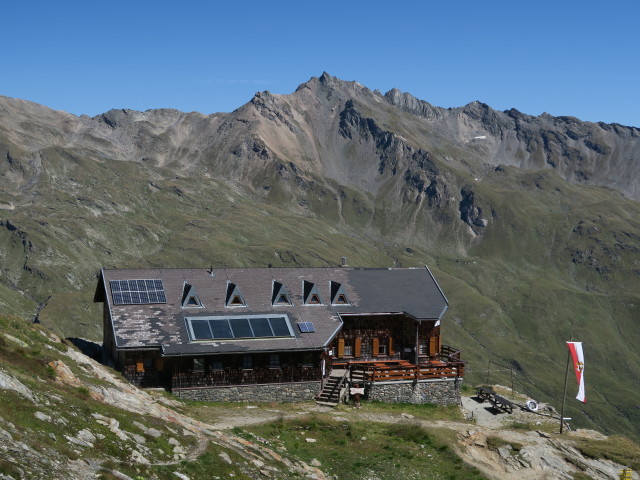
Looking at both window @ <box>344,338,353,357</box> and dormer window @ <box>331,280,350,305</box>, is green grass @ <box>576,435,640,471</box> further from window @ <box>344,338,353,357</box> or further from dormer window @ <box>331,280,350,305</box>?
dormer window @ <box>331,280,350,305</box>

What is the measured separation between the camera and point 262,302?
184 feet

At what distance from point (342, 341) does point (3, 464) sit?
41.5 m

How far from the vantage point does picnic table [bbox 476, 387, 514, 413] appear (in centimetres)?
5774

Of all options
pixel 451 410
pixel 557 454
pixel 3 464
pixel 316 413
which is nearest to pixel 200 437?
pixel 3 464

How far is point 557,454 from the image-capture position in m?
45.0

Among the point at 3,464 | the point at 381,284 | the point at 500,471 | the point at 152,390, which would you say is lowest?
the point at 500,471

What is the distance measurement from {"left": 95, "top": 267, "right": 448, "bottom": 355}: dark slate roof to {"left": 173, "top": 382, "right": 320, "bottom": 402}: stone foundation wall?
2993 mm

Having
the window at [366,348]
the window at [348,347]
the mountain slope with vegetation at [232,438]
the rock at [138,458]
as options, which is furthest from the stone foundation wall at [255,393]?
the rock at [138,458]

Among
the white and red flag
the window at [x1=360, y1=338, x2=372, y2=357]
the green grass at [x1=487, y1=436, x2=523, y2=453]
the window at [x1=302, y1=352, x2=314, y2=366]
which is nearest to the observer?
the green grass at [x1=487, y1=436, x2=523, y2=453]

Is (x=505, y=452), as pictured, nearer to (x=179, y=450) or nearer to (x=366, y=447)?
(x=366, y=447)

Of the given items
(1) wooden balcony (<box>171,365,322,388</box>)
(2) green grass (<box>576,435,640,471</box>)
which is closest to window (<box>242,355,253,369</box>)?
(1) wooden balcony (<box>171,365,322,388</box>)

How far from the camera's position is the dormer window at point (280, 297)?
56594 mm

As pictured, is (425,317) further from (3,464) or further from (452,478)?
(3,464)

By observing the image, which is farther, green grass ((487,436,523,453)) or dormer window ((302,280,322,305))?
dormer window ((302,280,322,305))
